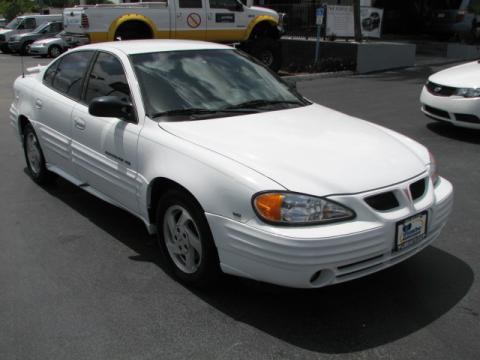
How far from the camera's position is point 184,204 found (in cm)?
346

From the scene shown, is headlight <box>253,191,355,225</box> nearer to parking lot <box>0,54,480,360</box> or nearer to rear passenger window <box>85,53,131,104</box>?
parking lot <box>0,54,480,360</box>

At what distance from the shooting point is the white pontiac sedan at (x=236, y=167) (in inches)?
119

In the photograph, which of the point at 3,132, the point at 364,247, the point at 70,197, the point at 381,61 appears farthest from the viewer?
the point at 381,61

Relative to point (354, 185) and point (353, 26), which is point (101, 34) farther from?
point (354, 185)


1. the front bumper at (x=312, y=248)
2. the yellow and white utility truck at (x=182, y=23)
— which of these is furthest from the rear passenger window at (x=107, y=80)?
the yellow and white utility truck at (x=182, y=23)

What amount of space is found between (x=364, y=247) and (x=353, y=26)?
51.3ft

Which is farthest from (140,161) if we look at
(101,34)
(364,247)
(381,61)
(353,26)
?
(353,26)

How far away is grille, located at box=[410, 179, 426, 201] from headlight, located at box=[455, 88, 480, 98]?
14.4 feet

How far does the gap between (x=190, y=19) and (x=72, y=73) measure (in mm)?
10314

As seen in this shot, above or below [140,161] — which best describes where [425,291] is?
below

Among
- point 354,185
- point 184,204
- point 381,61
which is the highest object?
point 354,185

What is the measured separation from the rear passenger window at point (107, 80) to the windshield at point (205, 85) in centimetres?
15

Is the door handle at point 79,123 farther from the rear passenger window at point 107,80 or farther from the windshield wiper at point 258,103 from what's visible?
the windshield wiper at point 258,103

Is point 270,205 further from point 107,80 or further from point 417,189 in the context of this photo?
point 107,80
